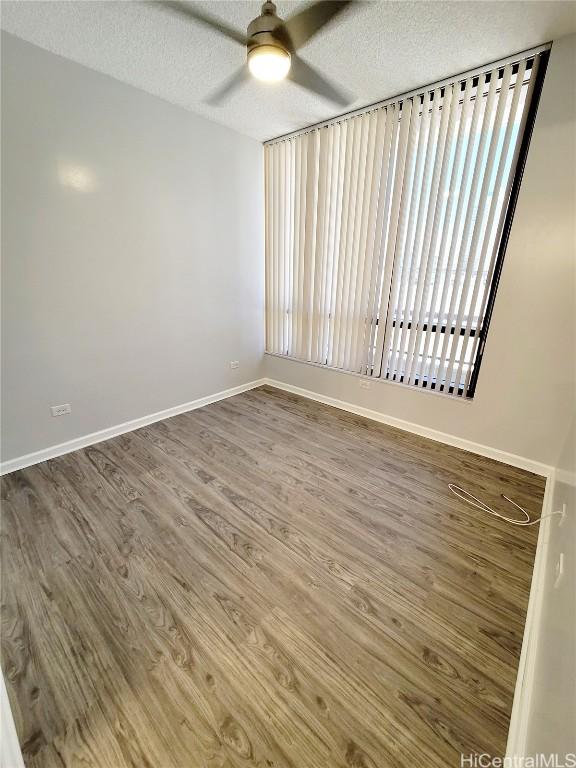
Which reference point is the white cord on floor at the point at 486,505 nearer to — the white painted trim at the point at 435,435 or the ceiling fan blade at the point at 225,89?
the white painted trim at the point at 435,435

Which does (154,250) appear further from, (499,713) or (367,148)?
(499,713)

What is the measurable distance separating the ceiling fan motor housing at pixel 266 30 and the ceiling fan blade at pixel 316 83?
1.97 feet

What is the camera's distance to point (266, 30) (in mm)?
1385

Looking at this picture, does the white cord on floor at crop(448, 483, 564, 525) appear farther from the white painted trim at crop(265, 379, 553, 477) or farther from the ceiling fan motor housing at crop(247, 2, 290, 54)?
the ceiling fan motor housing at crop(247, 2, 290, 54)

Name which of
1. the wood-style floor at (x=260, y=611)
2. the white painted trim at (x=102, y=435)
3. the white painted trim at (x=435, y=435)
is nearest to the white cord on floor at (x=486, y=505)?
the wood-style floor at (x=260, y=611)

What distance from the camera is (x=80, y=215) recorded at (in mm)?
2357

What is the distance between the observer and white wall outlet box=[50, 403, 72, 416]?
2496 mm

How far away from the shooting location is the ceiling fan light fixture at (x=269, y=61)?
1.42m

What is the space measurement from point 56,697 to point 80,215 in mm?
2741

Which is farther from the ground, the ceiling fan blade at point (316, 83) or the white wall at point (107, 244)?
the ceiling fan blade at point (316, 83)

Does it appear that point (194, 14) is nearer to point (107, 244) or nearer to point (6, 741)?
point (107, 244)

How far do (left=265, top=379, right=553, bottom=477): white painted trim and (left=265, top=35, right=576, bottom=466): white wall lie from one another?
5 cm

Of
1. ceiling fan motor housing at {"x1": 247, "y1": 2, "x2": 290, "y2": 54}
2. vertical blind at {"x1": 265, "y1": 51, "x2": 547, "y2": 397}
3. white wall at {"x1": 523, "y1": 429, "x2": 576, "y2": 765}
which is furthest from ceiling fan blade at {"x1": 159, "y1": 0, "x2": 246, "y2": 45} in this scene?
white wall at {"x1": 523, "y1": 429, "x2": 576, "y2": 765}

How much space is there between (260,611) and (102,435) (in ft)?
6.87
